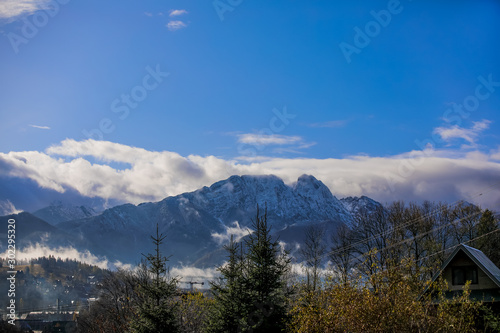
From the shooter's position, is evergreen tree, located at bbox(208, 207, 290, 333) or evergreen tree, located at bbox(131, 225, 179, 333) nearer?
evergreen tree, located at bbox(208, 207, 290, 333)

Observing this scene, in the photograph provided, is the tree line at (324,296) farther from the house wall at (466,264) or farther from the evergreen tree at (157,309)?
the house wall at (466,264)

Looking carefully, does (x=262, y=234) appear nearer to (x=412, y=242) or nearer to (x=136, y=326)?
(x=136, y=326)

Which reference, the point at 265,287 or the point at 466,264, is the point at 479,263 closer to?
the point at 466,264

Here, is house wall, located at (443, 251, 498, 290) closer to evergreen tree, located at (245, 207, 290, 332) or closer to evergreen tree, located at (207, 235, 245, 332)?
evergreen tree, located at (245, 207, 290, 332)

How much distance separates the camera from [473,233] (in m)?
66.9

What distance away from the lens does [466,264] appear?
33844mm

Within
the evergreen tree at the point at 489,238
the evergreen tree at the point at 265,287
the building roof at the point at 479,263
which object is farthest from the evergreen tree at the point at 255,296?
the evergreen tree at the point at 489,238

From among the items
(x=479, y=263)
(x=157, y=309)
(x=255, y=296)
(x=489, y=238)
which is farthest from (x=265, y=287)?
(x=489, y=238)

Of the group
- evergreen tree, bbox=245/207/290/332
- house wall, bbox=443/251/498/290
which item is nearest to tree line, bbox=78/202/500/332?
evergreen tree, bbox=245/207/290/332

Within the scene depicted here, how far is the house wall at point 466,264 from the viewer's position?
32.8 metres

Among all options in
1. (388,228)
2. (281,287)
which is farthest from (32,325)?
(281,287)

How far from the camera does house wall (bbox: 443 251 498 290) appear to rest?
3284 centimetres

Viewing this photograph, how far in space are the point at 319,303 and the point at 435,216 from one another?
171ft

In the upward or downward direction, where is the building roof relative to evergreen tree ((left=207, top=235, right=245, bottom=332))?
upward
